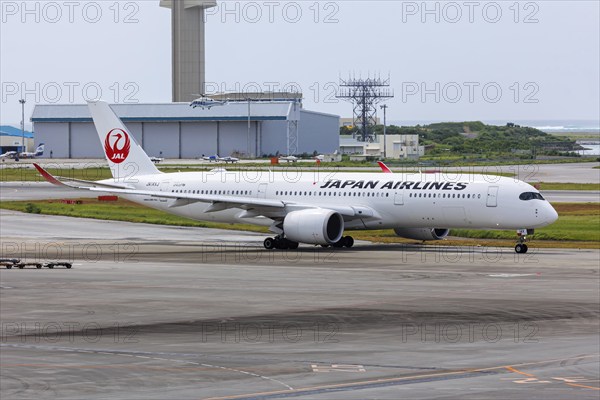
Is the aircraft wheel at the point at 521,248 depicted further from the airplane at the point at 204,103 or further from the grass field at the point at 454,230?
the airplane at the point at 204,103

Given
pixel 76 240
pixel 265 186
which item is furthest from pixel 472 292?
pixel 76 240

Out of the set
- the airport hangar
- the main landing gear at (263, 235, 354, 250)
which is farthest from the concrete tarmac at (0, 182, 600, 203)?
the airport hangar

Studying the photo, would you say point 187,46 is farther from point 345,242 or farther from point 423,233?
point 423,233

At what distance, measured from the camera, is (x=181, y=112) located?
18262 centimetres

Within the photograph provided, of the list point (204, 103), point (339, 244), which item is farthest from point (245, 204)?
point (204, 103)

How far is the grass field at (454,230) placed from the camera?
61537 millimetres

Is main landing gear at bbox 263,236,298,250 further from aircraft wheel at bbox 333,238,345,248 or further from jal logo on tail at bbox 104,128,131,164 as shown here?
jal logo on tail at bbox 104,128,131,164

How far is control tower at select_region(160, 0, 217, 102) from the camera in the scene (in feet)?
650

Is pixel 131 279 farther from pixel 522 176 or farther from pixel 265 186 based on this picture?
pixel 522 176

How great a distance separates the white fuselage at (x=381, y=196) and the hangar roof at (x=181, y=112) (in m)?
119

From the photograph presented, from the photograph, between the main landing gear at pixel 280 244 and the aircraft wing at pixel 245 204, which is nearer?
the aircraft wing at pixel 245 204

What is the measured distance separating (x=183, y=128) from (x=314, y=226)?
439 feet

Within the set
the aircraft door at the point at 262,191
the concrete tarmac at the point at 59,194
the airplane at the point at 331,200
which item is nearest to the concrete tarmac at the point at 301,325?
the airplane at the point at 331,200

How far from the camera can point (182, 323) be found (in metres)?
31.0
